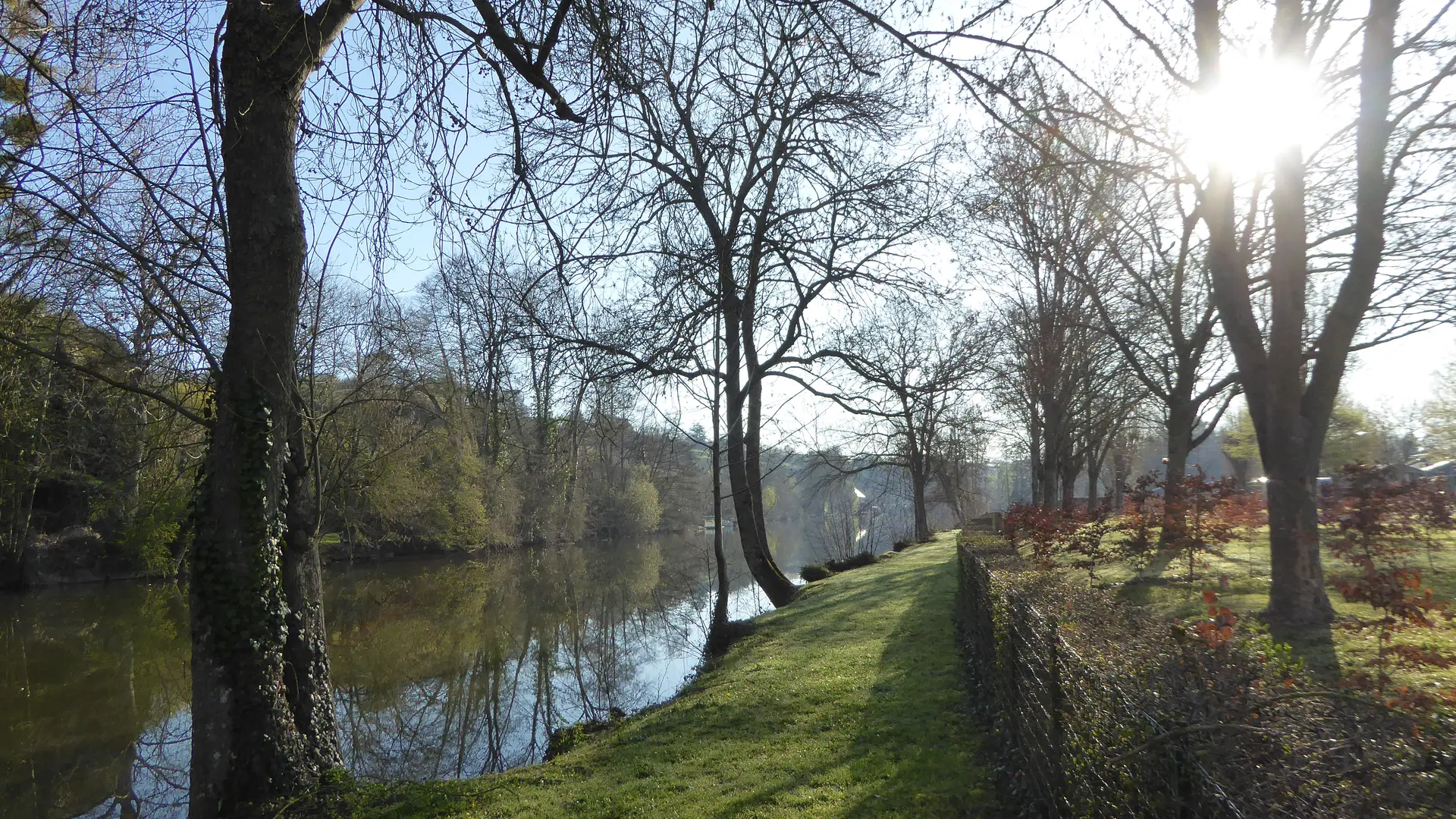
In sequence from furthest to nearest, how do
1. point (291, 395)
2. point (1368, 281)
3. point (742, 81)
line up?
point (1368, 281) < point (291, 395) < point (742, 81)

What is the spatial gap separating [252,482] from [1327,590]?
1191 centimetres

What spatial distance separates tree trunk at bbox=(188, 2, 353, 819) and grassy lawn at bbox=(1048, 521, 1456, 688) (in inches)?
308

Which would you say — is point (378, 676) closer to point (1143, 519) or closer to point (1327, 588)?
point (1143, 519)

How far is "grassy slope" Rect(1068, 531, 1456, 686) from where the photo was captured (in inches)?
239

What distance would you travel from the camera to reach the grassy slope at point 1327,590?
608 cm

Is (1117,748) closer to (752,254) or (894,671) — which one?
(752,254)

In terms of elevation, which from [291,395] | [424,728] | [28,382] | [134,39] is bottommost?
[424,728]

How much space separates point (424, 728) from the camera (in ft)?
34.2

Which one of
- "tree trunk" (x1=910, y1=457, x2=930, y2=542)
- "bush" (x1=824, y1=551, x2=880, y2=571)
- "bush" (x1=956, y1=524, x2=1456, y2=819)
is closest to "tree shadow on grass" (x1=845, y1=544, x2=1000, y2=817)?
"bush" (x1=956, y1=524, x2=1456, y2=819)

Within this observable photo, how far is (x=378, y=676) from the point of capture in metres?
13.0

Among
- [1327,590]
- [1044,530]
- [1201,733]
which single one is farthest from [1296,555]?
[1201,733]

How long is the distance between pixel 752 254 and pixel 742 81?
0.94m

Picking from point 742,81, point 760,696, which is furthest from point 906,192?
point 760,696

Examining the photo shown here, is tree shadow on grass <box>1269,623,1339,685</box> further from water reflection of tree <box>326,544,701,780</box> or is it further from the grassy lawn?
water reflection of tree <box>326,544,701,780</box>
